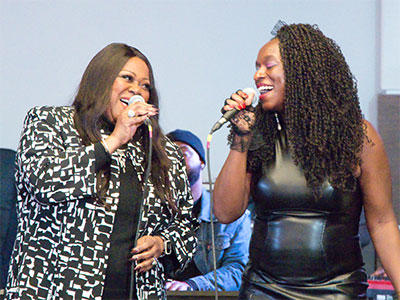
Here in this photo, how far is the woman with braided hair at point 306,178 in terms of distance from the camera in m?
1.77

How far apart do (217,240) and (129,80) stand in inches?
51.8

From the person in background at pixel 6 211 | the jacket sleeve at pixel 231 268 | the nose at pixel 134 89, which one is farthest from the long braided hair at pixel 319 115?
the person in background at pixel 6 211

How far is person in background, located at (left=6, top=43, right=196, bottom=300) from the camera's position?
1.77m

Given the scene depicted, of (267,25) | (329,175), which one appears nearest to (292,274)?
(329,175)

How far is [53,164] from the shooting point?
1.78 meters

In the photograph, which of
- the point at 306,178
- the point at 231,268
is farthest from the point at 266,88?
the point at 231,268

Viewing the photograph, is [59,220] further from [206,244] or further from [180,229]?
[206,244]

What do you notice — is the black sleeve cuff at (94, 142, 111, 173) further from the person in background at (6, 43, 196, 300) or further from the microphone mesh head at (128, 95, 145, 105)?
the microphone mesh head at (128, 95, 145, 105)

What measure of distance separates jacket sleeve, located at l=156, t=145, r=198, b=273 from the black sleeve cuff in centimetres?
30

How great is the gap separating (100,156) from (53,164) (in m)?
0.13

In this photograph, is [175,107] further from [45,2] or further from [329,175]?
[329,175]

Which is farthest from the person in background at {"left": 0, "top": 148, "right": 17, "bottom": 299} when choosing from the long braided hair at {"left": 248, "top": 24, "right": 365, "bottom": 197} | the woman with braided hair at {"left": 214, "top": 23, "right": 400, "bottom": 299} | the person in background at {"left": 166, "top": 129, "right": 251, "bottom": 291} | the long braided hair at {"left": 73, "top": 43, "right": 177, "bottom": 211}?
the long braided hair at {"left": 248, "top": 24, "right": 365, "bottom": 197}

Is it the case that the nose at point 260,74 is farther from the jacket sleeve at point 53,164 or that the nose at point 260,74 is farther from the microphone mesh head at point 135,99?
the jacket sleeve at point 53,164

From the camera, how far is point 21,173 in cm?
185
